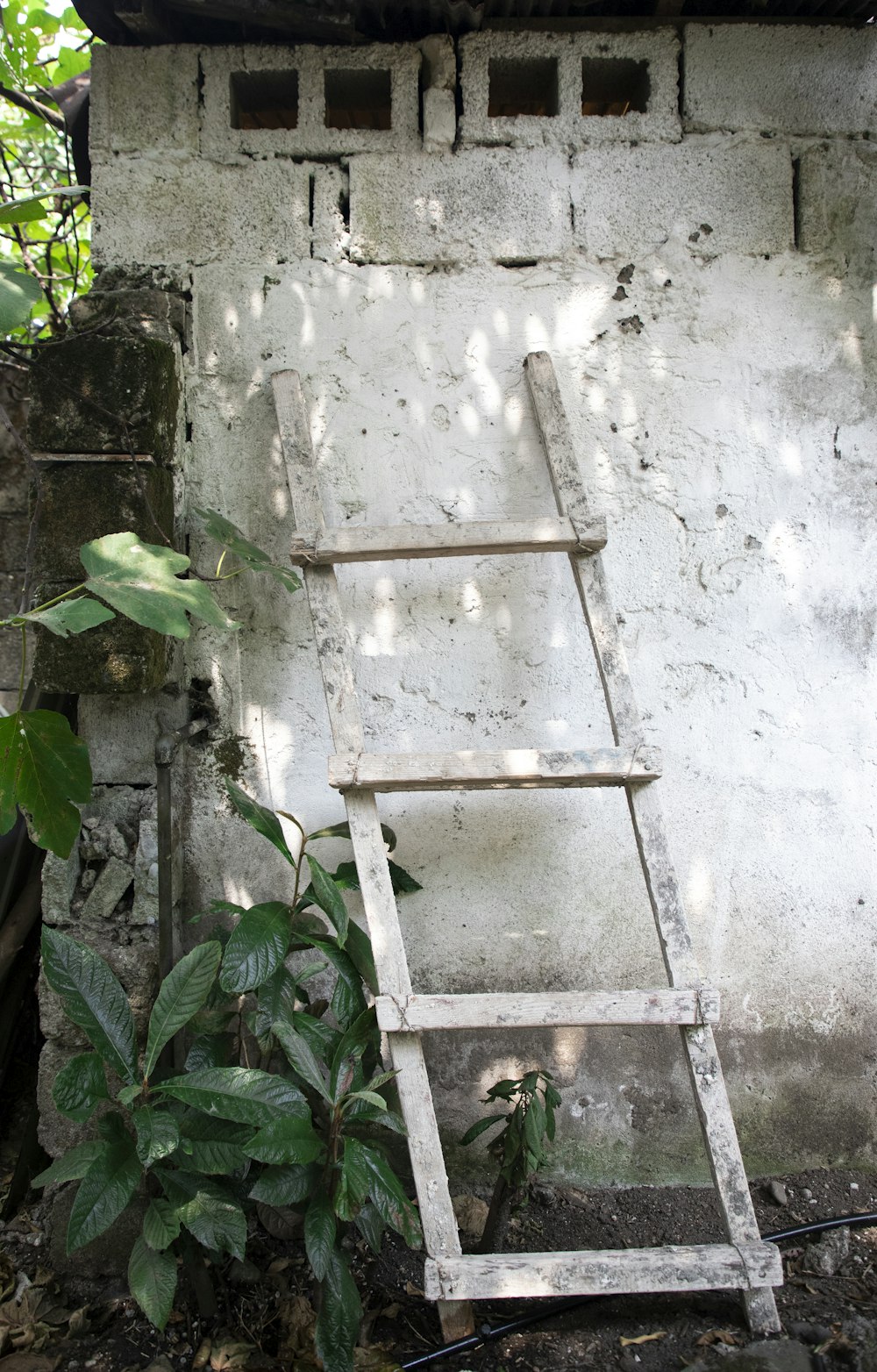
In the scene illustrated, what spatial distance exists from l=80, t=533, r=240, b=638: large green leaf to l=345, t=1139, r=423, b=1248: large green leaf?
99 centimetres

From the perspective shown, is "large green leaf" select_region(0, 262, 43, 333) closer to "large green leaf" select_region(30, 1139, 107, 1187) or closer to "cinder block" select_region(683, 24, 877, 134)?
"large green leaf" select_region(30, 1139, 107, 1187)

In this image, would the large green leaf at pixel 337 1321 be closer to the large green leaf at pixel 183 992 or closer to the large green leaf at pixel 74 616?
the large green leaf at pixel 183 992

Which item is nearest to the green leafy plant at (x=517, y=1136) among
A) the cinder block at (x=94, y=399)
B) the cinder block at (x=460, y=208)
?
the cinder block at (x=94, y=399)

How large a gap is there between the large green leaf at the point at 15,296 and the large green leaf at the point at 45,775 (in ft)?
2.01

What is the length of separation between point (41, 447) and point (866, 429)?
197 cm

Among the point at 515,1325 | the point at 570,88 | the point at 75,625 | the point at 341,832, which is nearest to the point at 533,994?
the point at 341,832

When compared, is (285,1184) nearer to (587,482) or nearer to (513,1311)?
(513,1311)

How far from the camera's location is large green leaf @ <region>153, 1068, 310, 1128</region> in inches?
65.6

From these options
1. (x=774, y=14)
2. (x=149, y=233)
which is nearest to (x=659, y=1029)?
(x=149, y=233)

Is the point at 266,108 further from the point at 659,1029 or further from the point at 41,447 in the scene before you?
the point at 659,1029

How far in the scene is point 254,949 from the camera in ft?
5.86

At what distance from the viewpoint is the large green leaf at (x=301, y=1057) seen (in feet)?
5.65

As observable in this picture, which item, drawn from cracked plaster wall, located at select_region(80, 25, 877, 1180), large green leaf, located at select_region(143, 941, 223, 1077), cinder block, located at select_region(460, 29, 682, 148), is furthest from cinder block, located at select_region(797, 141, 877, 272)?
large green leaf, located at select_region(143, 941, 223, 1077)

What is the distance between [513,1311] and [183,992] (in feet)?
3.04
